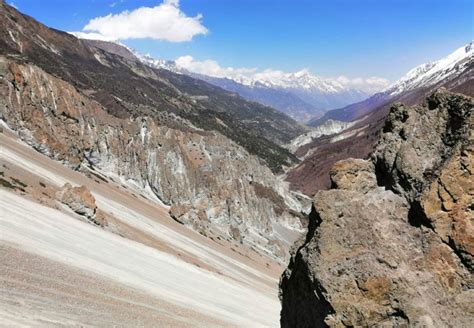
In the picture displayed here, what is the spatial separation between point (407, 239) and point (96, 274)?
57.6 feet

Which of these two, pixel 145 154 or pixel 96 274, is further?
pixel 145 154

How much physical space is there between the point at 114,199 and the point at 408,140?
49019 mm

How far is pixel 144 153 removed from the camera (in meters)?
92.3

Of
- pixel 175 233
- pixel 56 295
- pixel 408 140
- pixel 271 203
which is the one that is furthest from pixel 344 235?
pixel 271 203

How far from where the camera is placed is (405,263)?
1240 centimetres

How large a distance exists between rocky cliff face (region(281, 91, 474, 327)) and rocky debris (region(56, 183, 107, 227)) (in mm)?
29464

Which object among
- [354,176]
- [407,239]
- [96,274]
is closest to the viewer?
[407,239]

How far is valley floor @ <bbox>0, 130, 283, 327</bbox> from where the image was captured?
63.0 feet

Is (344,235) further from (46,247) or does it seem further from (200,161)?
(200,161)

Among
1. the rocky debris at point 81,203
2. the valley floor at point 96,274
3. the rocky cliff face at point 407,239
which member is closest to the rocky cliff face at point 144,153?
the valley floor at point 96,274

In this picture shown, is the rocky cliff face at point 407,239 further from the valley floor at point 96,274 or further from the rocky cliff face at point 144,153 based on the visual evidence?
the rocky cliff face at point 144,153

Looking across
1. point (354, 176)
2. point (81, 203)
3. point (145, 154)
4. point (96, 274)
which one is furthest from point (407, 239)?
point (145, 154)

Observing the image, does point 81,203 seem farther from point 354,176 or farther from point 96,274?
point 354,176

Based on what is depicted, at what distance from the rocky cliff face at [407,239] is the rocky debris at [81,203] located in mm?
29464
